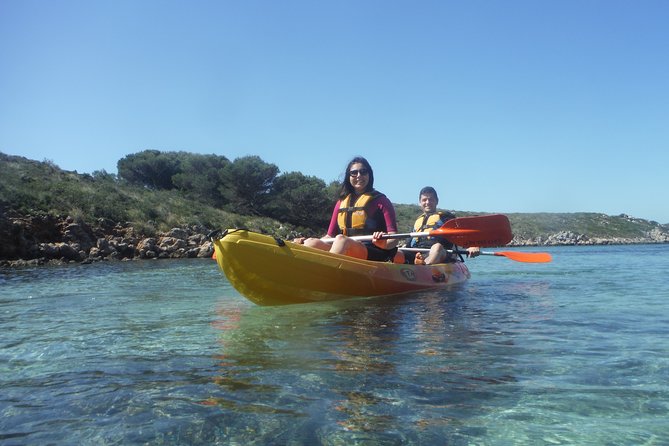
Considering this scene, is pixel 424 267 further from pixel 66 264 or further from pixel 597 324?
pixel 66 264

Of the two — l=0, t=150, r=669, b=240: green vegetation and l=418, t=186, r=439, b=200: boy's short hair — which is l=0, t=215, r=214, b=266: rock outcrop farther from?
l=418, t=186, r=439, b=200: boy's short hair

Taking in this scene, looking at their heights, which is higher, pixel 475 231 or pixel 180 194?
pixel 180 194

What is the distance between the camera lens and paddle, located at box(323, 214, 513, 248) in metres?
6.90

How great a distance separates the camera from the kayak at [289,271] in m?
5.25

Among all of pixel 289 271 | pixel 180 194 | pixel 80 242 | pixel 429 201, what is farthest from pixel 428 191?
pixel 180 194

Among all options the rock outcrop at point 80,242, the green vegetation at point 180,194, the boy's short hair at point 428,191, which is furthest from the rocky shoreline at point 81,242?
the boy's short hair at point 428,191

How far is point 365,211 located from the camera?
21.6 feet

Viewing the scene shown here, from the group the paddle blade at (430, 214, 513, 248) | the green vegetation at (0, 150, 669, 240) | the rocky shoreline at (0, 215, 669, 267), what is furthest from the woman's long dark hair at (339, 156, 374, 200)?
the green vegetation at (0, 150, 669, 240)

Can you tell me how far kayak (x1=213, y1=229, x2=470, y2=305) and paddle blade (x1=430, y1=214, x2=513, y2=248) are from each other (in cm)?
120

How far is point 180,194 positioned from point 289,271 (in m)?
29.8

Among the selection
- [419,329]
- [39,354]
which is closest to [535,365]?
[419,329]

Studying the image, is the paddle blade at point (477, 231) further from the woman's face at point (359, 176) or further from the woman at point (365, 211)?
the woman's face at point (359, 176)

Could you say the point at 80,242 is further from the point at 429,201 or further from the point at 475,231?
the point at 475,231

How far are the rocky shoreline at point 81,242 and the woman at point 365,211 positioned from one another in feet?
34.2
